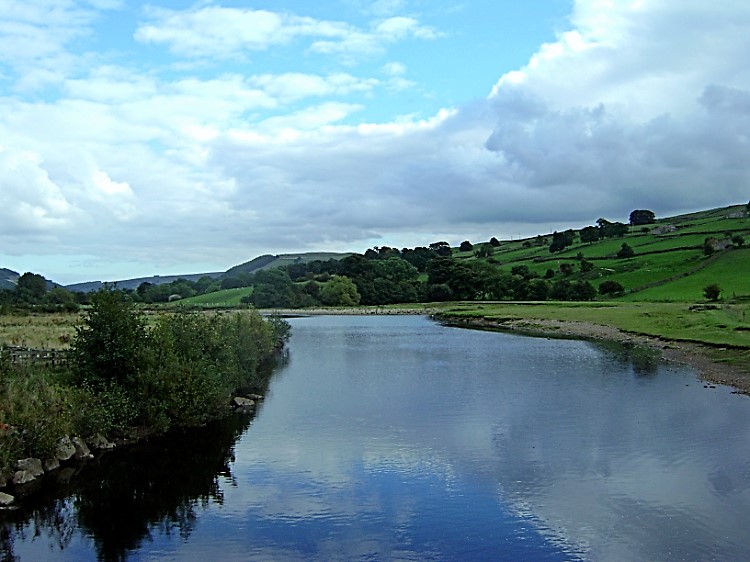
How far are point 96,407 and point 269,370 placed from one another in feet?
87.4

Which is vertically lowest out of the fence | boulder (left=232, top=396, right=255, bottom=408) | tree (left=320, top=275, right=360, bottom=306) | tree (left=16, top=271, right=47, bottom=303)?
boulder (left=232, top=396, right=255, bottom=408)

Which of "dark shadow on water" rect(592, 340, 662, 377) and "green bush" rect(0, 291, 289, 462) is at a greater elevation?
"green bush" rect(0, 291, 289, 462)

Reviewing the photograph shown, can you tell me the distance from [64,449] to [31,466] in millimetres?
1874

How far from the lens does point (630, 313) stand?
3472 inches

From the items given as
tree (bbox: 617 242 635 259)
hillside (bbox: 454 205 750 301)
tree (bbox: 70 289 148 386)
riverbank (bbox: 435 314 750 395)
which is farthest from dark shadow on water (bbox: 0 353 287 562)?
tree (bbox: 617 242 635 259)

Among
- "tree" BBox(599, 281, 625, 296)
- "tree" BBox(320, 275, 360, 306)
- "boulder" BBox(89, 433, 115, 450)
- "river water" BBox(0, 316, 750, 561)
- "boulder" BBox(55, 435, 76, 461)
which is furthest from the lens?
"tree" BBox(320, 275, 360, 306)

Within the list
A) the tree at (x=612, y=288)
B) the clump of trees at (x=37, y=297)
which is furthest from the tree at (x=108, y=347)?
the tree at (x=612, y=288)

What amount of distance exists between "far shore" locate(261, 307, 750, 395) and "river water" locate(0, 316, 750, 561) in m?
4.33

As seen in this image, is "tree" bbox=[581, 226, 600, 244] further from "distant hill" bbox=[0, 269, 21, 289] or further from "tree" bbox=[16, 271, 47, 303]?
"distant hill" bbox=[0, 269, 21, 289]

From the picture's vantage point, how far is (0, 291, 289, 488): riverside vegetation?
25047 mm

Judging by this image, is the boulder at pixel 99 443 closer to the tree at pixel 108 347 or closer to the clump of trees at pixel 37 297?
the tree at pixel 108 347

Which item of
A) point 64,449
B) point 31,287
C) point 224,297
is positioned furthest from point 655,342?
point 224,297

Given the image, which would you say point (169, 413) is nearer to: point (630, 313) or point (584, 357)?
point (584, 357)

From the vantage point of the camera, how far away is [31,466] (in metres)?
24.0
